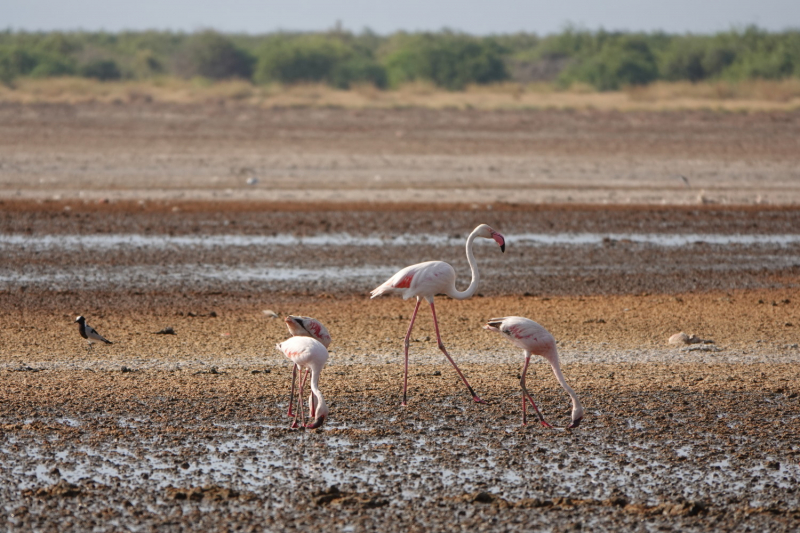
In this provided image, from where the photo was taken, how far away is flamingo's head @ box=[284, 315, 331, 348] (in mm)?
7102

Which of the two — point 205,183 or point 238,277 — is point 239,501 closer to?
point 238,277

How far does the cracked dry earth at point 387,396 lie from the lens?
18.3 feet

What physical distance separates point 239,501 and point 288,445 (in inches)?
38.4

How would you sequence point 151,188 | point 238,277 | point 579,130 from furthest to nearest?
point 579,130 < point 151,188 < point 238,277

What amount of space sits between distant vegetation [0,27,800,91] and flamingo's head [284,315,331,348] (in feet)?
115

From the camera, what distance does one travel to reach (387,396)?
298 inches

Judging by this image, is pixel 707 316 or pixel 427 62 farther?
pixel 427 62

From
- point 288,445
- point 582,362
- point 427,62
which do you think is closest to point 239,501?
point 288,445

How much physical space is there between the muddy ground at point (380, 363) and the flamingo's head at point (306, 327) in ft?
1.76

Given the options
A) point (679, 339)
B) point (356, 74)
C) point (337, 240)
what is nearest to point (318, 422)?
point (679, 339)

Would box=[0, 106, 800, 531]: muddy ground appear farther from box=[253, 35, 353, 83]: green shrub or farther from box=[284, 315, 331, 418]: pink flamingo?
box=[253, 35, 353, 83]: green shrub

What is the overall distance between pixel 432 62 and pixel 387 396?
135 feet

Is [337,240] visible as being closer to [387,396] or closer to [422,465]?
[387,396]

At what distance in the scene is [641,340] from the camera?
30.8 feet
